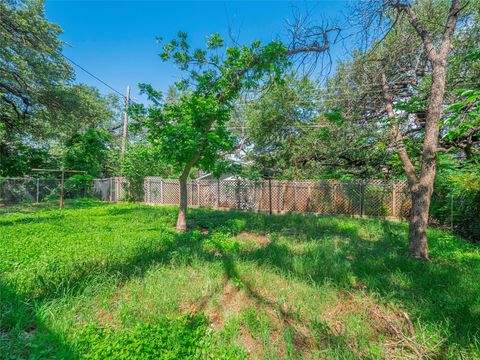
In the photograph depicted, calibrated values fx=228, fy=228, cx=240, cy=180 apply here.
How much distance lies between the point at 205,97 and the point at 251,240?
3.57 m

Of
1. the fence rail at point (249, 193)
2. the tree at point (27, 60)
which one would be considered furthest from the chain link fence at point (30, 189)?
the tree at point (27, 60)

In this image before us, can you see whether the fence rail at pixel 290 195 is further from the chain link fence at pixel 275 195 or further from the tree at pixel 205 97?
the tree at pixel 205 97

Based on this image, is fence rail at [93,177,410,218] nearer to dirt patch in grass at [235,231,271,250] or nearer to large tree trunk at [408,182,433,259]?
dirt patch in grass at [235,231,271,250]

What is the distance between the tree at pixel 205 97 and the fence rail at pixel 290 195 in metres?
4.89

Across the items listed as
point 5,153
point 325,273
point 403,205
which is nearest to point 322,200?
point 403,205

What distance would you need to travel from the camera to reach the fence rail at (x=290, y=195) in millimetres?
8078

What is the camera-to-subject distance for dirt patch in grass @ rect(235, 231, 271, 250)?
15.2ft

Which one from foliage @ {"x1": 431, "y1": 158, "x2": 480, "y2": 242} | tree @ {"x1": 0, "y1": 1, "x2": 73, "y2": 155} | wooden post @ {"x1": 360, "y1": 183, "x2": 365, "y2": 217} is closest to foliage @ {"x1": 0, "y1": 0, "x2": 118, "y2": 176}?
tree @ {"x1": 0, "y1": 1, "x2": 73, "y2": 155}

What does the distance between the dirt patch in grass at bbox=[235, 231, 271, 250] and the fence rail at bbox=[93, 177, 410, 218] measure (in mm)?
4353

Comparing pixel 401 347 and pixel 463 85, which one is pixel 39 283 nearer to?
pixel 401 347

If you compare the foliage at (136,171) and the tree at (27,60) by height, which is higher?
the tree at (27,60)

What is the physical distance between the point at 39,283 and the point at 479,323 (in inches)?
176

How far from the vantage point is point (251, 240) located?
16.7ft

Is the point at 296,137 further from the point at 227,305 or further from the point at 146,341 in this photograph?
the point at 146,341
